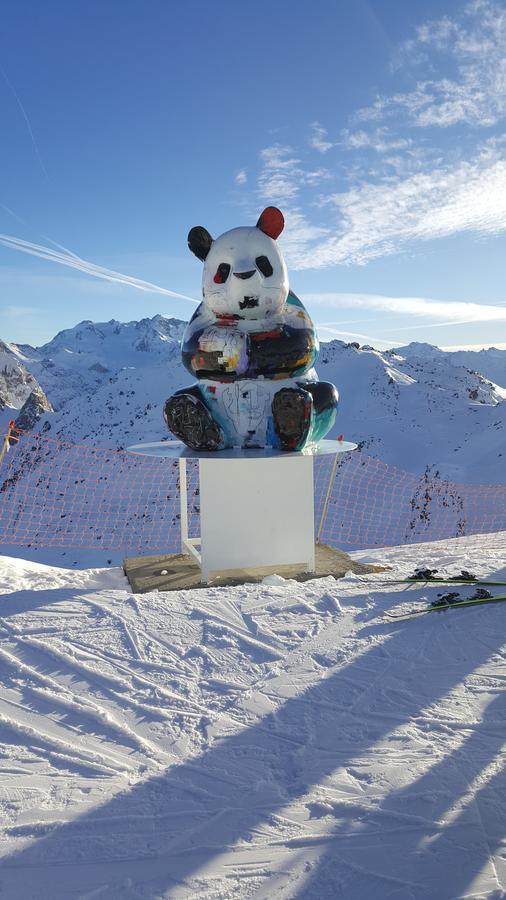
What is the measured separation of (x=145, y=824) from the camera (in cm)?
212

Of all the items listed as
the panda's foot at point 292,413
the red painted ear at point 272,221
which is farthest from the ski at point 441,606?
the red painted ear at point 272,221

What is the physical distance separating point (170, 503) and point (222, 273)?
42.8 feet

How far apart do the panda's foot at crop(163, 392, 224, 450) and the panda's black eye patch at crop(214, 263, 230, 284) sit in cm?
100

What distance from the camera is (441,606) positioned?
163 inches

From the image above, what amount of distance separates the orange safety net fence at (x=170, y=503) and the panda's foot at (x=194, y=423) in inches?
271

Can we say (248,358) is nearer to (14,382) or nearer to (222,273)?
(222,273)

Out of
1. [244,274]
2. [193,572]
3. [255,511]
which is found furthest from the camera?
[193,572]

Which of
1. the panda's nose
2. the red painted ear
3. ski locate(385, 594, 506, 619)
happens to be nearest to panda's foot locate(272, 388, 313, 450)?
the panda's nose

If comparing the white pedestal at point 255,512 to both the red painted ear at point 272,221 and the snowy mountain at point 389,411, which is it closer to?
the red painted ear at point 272,221

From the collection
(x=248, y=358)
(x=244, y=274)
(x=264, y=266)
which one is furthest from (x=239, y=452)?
(x=264, y=266)

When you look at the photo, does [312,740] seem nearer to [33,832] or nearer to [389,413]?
[33,832]

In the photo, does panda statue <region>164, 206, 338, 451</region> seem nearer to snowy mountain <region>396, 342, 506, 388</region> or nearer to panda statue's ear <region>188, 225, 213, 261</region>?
panda statue's ear <region>188, 225, 213, 261</region>

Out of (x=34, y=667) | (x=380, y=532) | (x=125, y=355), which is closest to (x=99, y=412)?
(x=380, y=532)

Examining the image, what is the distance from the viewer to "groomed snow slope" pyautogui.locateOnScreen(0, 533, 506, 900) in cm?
193
